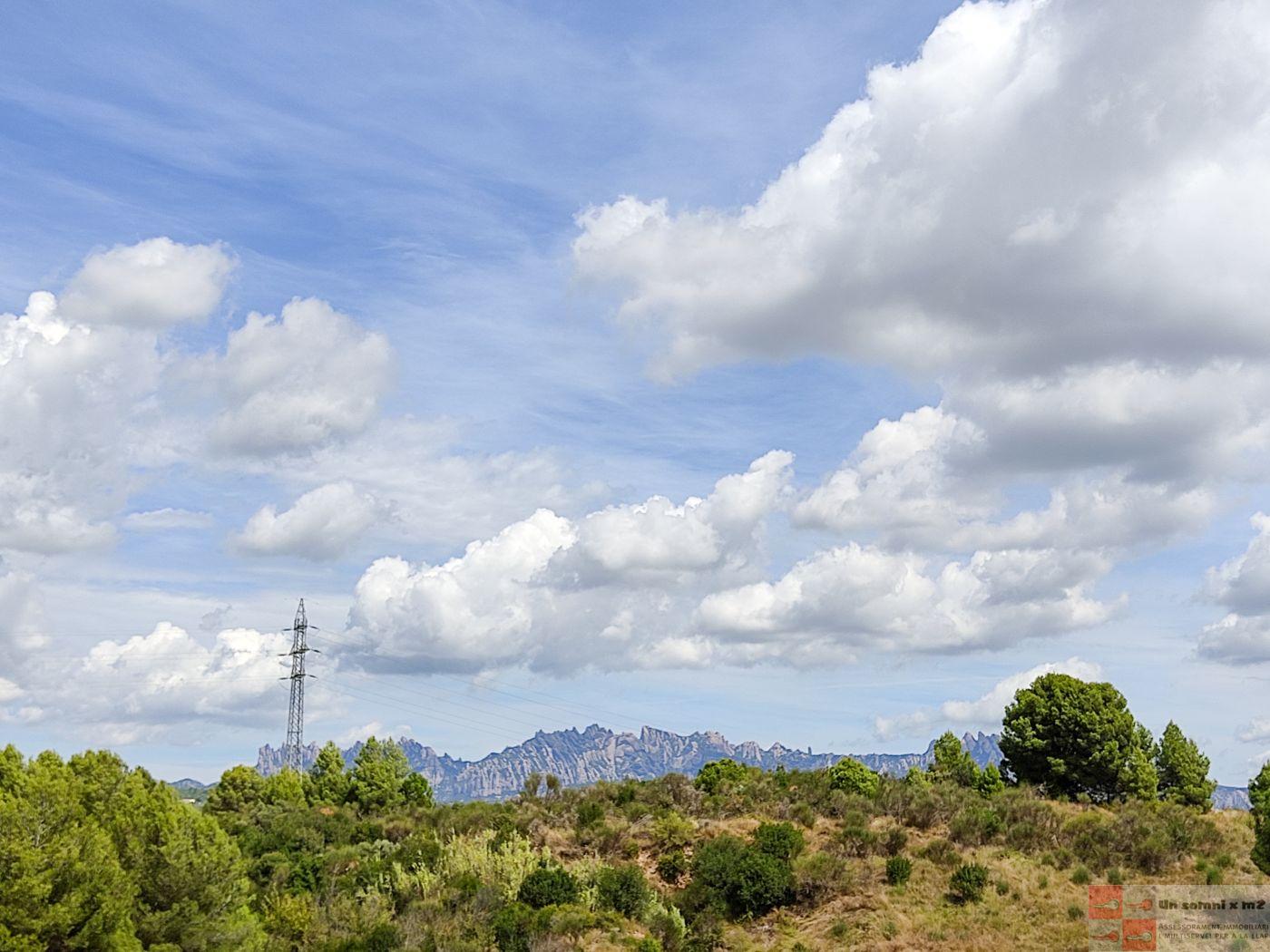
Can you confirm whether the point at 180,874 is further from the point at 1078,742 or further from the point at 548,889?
the point at 1078,742

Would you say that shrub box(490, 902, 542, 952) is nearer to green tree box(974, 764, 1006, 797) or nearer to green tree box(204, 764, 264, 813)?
green tree box(974, 764, 1006, 797)

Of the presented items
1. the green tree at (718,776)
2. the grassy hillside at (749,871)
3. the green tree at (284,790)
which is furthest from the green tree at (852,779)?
the green tree at (284,790)

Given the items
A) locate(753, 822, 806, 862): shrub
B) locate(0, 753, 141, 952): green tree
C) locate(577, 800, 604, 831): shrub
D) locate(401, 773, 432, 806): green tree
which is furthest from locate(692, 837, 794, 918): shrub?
locate(401, 773, 432, 806): green tree

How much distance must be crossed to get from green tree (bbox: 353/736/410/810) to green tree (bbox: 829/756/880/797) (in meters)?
33.7

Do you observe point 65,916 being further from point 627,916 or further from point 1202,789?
point 1202,789

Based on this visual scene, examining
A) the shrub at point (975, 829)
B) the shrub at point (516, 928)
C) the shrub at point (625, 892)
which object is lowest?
the shrub at point (516, 928)

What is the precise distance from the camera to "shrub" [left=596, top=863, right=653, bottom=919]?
41781 millimetres

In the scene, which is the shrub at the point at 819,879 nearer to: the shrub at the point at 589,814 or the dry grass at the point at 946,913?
the dry grass at the point at 946,913

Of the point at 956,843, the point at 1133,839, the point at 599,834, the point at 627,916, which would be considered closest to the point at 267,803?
the point at 599,834

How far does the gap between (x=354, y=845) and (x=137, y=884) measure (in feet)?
61.2

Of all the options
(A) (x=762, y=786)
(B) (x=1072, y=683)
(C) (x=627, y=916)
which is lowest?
(C) (x=627, y=916)

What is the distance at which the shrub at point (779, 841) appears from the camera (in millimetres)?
44500

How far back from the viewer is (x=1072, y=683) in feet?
217

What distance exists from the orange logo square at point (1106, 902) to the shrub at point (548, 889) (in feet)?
63.6
